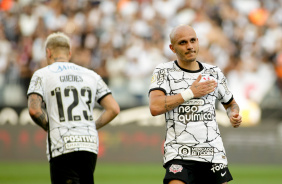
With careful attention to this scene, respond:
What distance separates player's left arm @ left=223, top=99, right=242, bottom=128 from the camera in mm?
5555

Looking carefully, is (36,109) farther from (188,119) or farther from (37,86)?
(188,119)

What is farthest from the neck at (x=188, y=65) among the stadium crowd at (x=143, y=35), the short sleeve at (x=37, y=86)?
the stadium crowd at (x=143, y=35)

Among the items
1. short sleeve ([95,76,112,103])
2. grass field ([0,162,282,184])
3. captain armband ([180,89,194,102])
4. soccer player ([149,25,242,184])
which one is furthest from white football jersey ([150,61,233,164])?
grass field ([0,162,282,184])

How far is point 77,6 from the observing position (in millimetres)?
17891

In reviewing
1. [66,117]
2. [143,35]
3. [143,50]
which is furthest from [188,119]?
[143,35]

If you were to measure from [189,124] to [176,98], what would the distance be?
0.95ft

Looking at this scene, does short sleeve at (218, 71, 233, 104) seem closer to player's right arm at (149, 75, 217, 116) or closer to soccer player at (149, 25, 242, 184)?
soccer player at (149, 25, 242, 184)

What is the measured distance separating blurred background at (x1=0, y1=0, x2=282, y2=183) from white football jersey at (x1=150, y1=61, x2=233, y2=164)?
31.8 ft

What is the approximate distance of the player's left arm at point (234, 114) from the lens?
5555 mm

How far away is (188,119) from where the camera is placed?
5.47 metres

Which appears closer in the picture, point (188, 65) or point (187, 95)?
point (187, 95)

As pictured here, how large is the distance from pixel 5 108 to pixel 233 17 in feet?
26.1

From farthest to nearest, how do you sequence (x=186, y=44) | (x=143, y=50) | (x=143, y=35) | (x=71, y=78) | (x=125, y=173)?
(x=143, y=35) < (x=143, y=50) < (x=125, y=173) < (x=71, y=78) < (x=186, y=44)

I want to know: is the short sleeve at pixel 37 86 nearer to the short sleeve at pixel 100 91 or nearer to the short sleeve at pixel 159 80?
the short sleeve at pixel 100 91
